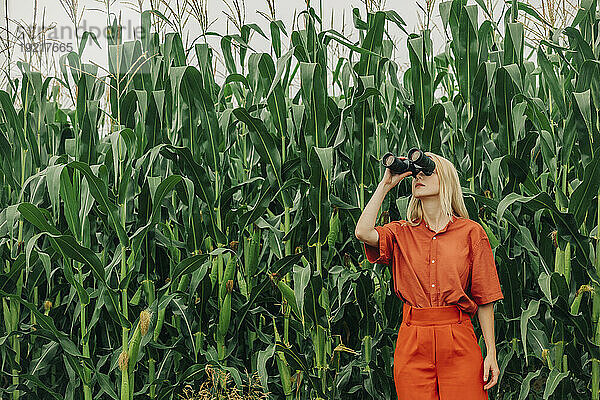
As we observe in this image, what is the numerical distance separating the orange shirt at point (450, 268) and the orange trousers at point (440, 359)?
0.05 m

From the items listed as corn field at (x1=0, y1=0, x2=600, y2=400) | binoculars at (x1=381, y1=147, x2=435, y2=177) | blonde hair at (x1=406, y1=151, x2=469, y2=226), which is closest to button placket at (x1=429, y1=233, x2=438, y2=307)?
blonde hair at (x1=406, y1=151, x2=469, y2=226)

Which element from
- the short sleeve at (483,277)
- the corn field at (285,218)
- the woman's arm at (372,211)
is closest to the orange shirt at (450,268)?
the short sleeve at (483,277)

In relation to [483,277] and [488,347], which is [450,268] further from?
[488,347]

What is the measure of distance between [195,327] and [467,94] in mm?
1469

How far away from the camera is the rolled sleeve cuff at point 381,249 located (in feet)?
7.82

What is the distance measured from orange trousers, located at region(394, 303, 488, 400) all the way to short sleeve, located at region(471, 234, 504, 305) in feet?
0.32

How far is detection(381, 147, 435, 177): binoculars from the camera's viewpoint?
2.25 meters

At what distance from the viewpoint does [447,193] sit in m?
2.31

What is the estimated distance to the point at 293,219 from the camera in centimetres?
297

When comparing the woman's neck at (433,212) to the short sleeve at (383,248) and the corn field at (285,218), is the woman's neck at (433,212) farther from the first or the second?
the corn field at (285,218)

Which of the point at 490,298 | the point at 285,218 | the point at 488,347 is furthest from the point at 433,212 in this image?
the point at 285,218

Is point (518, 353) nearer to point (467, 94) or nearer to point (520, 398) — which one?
point (520, 398)

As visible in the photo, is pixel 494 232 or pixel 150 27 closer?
pixel 494 232

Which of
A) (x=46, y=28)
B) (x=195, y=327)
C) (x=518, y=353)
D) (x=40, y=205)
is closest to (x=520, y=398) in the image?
(x=518, y=353)
